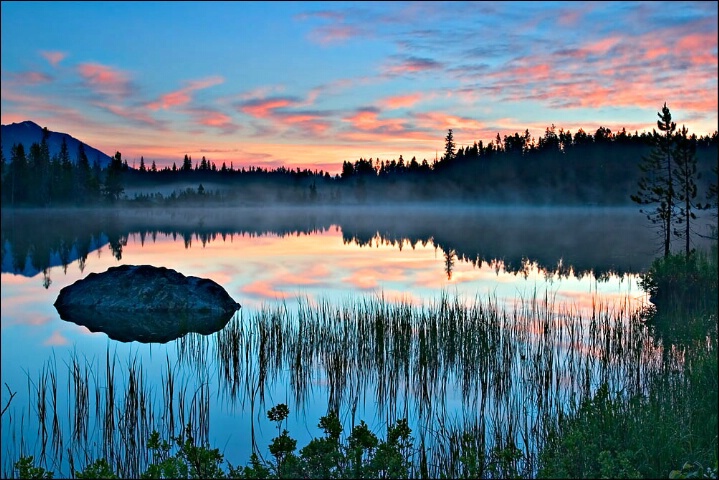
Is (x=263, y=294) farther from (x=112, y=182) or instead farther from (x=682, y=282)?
(x=112, y=182)

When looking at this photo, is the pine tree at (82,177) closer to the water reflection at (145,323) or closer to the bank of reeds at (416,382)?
the water reflection at (145,323)

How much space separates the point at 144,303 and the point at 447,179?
150 metres

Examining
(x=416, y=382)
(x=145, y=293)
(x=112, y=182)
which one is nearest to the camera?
(x=416, y=382)

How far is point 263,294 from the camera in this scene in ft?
65.2

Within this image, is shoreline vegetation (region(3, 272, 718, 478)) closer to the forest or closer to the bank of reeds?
the bank of reeds

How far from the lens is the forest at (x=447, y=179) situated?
127431mm

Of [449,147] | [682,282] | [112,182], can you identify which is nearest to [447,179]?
[449,147]

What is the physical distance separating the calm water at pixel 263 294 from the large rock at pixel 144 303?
0.58 m

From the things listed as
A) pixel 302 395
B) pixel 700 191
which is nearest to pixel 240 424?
pixel 302 395

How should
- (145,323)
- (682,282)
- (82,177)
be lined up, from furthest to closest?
1. (82,177)
2. (682,282)
3. (145,323)

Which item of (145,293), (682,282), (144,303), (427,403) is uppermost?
(682,282)

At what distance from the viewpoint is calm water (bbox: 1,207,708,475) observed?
859cm

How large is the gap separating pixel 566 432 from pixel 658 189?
19.2 metres

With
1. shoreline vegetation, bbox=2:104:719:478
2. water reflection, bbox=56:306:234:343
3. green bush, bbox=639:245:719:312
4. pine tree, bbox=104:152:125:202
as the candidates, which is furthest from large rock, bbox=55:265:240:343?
pine tree, bbox=104:152:125:202
